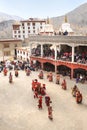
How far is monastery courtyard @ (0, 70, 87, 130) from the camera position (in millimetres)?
18531

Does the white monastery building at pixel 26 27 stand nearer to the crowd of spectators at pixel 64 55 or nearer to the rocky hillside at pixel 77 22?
the rocky hillside at pixel 77 22

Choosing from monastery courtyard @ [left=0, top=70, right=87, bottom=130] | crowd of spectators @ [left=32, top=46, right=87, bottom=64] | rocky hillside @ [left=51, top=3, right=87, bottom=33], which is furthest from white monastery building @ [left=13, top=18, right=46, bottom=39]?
monastery courtyard @ [left=0, top=70, right=87, bottom=130]

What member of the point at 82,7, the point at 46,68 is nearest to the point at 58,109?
the point at 46,68

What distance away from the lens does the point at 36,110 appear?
70.0 feet

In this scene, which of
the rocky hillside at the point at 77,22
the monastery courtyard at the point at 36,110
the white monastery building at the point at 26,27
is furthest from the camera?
the rocky hillside at the point at 77,22

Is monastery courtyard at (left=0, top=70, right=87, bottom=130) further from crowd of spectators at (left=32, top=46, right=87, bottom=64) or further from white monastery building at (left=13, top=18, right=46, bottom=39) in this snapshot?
white monastery building at (left=13, top=18, right=46, bottom=39)

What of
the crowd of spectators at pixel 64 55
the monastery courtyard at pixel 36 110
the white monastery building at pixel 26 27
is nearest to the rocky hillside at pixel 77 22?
the white monastery building at pixel 26 27

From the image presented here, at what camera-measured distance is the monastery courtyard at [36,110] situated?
1853cm

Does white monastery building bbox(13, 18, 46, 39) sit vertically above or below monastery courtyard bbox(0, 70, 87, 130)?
above

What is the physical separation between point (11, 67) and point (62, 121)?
772 inches

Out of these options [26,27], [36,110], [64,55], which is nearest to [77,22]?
[26,27]

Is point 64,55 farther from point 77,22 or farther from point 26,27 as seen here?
point 77,22

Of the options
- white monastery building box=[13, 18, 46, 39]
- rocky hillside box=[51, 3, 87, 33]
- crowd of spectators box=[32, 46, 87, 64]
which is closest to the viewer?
crowd of spectators box=[32, 46, 87, 64]

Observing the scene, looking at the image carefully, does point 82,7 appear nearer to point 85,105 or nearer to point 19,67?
point 19,67
